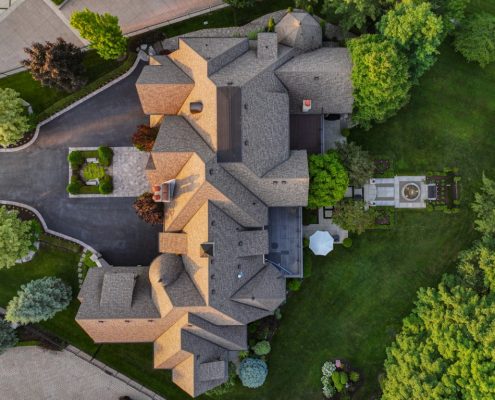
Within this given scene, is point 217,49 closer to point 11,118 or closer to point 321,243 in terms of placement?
point 11,118

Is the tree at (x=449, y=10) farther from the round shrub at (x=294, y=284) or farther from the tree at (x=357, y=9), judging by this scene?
the round shrub at (x=294, y=284)

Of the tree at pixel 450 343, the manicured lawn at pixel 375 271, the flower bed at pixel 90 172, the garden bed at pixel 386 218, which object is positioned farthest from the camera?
the garden bed at pixel 386 218

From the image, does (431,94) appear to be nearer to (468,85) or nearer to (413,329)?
(468,85)

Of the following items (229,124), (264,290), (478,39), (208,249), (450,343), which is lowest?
(450,343)

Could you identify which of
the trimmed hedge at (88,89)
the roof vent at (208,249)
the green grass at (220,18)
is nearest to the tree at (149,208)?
the roof vent at (208,249)

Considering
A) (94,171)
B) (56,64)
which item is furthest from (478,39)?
(94,171)

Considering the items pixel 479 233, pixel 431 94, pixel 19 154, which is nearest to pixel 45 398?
pixel 19 154
